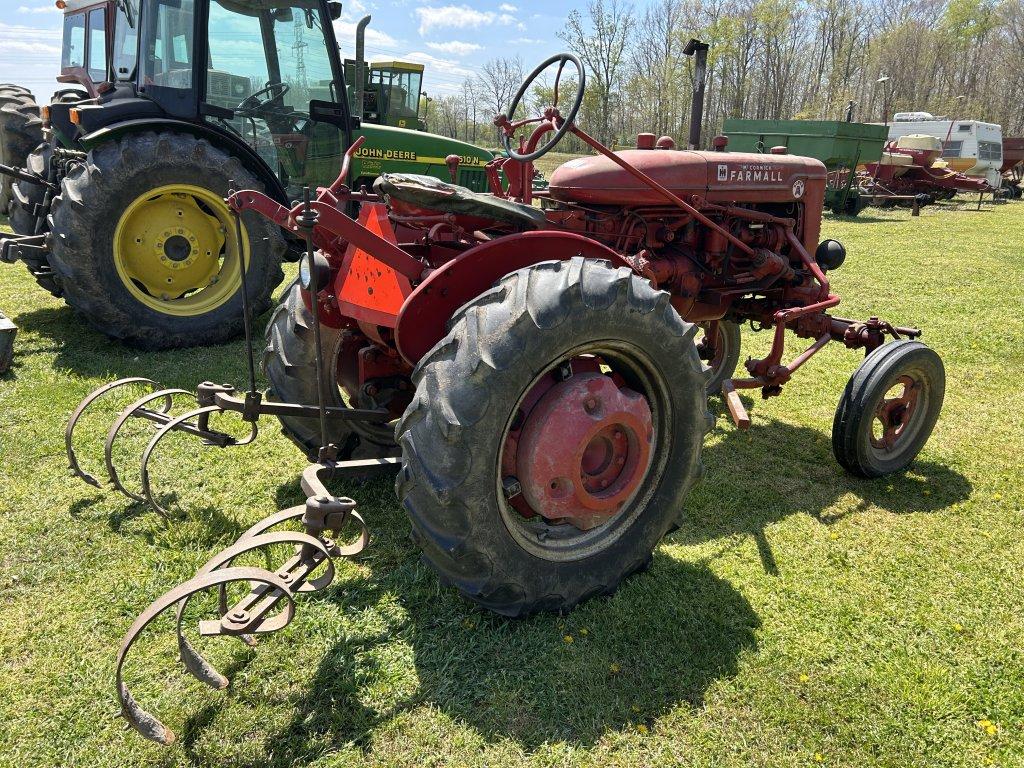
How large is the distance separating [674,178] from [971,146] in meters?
23.5

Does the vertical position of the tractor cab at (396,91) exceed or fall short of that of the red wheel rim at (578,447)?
it exceeds it

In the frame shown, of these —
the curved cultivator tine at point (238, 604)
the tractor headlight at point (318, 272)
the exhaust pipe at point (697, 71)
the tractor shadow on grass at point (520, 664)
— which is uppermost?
the exhaust pipe at point (697, 71)

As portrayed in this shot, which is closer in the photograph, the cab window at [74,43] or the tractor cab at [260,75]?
the tractor cab at [260,75]

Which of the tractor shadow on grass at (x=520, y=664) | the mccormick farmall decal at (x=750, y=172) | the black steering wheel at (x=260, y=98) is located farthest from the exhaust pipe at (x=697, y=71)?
the black steering wheel at (x=260, y=98)

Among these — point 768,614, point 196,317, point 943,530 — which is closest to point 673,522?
point 768,614

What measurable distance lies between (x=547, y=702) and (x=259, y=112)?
553 cm

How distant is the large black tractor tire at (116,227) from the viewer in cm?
501

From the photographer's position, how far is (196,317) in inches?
216

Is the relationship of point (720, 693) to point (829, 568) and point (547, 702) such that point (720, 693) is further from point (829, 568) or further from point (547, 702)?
point (829, 568)

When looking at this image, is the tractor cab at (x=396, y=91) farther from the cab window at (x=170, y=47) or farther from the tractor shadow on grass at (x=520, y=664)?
the tractor shadow on grass at (x=520, y=664)

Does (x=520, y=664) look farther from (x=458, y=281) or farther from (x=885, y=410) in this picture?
(x=885, y=410)

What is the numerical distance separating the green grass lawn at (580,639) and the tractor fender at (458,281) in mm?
976

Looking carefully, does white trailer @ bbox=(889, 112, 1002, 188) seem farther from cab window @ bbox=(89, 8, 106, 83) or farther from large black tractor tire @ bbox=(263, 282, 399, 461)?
large black tractor tire @ bbox=(263, 282, 399, 461)

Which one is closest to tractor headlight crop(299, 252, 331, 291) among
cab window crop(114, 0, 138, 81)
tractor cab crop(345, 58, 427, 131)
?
cab window crop(114, 0, 138, 81)
